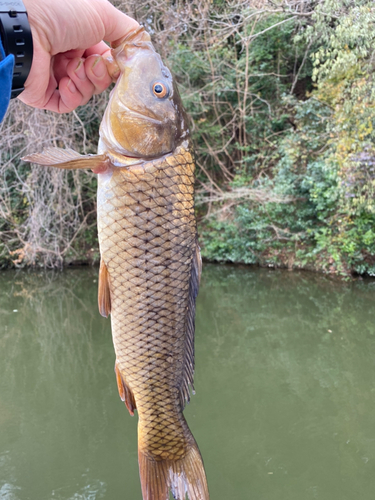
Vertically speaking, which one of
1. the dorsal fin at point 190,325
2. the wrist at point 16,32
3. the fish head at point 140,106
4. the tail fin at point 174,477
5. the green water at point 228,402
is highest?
the wrist at point 16,32

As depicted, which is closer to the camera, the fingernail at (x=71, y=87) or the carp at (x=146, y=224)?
the carp at (x=146, y=224)

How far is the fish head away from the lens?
122 cm

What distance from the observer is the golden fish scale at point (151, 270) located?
4.09 ft

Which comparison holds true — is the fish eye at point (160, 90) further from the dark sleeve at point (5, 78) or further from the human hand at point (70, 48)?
the dark sleeve at point (5, 78)

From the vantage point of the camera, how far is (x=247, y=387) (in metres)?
3.73

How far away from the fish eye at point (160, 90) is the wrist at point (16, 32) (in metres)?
0.37

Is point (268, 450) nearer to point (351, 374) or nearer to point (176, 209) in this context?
point (351, 374)

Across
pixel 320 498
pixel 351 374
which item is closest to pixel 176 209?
pixel 320 498

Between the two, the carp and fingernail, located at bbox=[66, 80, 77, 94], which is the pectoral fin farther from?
fingernail, located at bbox=[66, 80, 77, 94]

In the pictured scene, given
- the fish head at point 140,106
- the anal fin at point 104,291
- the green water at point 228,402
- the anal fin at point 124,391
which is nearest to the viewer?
the fish head at point 140,106

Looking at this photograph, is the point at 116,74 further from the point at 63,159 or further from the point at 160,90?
the point at 63,159

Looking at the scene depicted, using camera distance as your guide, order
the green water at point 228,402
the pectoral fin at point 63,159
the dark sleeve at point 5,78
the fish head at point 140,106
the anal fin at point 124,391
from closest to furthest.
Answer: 1. the dark sleeve at point 5,78
2. the pectoral fin at point 63,159
3. the fish head at point 140,106
4. the anal fin at point 124,391
5. the green water at point 228,402

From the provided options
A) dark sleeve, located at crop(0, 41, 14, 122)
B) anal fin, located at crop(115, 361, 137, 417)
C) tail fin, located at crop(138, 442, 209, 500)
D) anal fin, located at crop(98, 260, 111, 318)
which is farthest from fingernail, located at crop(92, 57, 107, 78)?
tail fin, located at crop(138, 442, 209, 500)

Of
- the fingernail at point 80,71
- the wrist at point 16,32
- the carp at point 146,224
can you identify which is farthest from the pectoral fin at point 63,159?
the fingernail at point 80,71
